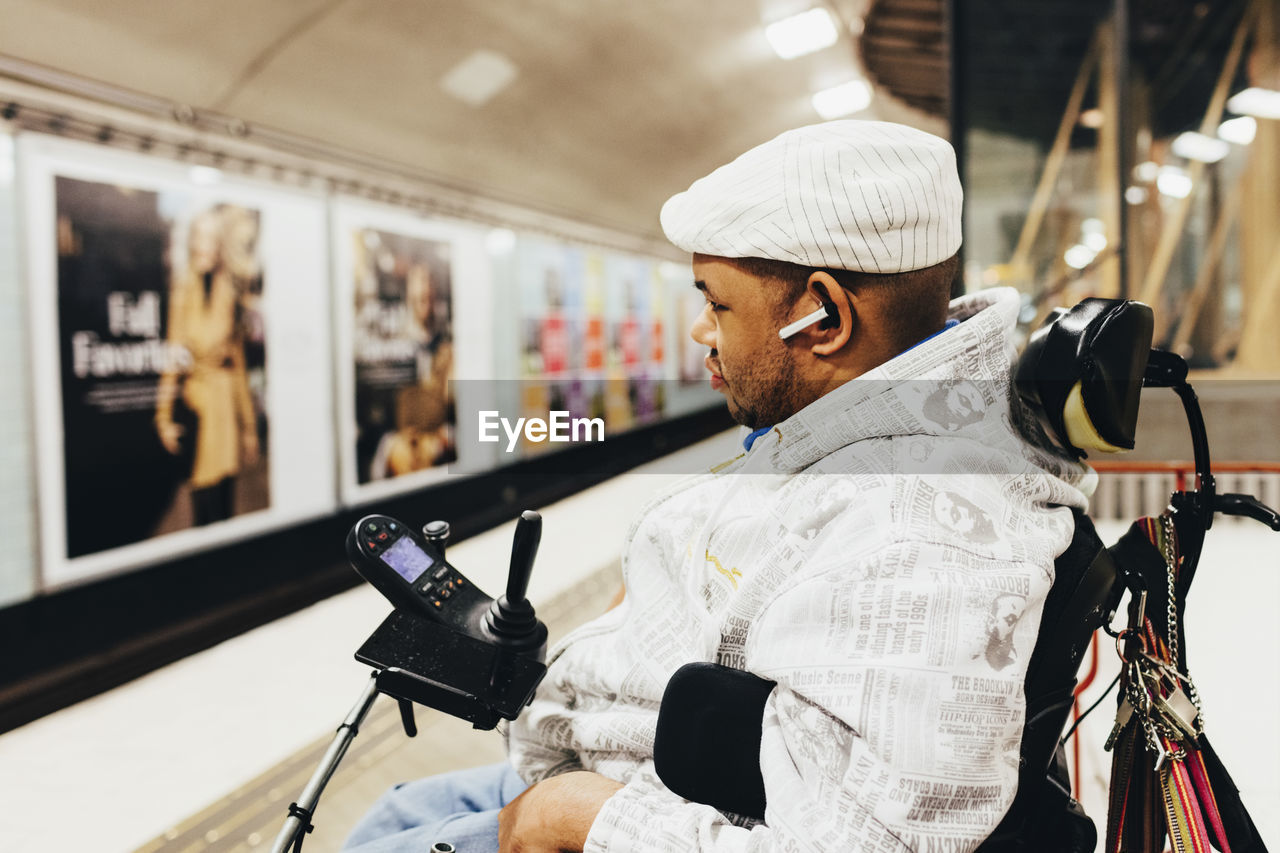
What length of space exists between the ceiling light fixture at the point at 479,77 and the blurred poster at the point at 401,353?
3.55 ft

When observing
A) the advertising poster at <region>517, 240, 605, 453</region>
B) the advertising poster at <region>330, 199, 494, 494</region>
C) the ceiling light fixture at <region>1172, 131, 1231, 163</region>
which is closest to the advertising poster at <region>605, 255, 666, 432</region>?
the advertising poster at <region>517, 240, 605, 453</region>

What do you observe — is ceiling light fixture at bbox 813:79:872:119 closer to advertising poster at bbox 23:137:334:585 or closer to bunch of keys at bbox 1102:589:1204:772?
advertising poster at bbox 23:137:334:585

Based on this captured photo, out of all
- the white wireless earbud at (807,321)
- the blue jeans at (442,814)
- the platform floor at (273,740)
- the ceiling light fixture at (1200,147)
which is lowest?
the platform floor at (273,740)

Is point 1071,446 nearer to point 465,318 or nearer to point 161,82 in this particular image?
point 161,82

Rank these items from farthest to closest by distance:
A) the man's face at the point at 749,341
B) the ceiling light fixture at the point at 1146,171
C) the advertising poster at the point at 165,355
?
the ceiling light fixture at the point at 1146,171 < the advertising poster at the point at 165,355 < the man's face at the point at 749,341

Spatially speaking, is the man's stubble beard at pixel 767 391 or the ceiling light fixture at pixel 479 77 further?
the ceiling light fixture at pixel 479 77

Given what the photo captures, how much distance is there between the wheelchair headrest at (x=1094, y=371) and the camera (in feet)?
3.24

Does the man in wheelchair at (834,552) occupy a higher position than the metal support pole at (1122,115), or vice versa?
→ the metal support pole at (1122,115)

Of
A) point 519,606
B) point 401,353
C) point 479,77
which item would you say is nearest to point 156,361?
point 401,353

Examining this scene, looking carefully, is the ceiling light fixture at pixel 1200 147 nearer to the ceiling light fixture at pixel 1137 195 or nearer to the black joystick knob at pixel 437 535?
the ceiling light fixture at pixel 1137 195

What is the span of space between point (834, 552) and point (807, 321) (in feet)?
0.99

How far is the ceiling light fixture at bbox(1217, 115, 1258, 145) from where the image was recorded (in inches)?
240

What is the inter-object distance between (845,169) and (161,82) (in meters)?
4.08

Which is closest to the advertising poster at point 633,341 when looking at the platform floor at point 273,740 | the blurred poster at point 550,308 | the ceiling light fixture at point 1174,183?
the blurred poster at point 550,308
